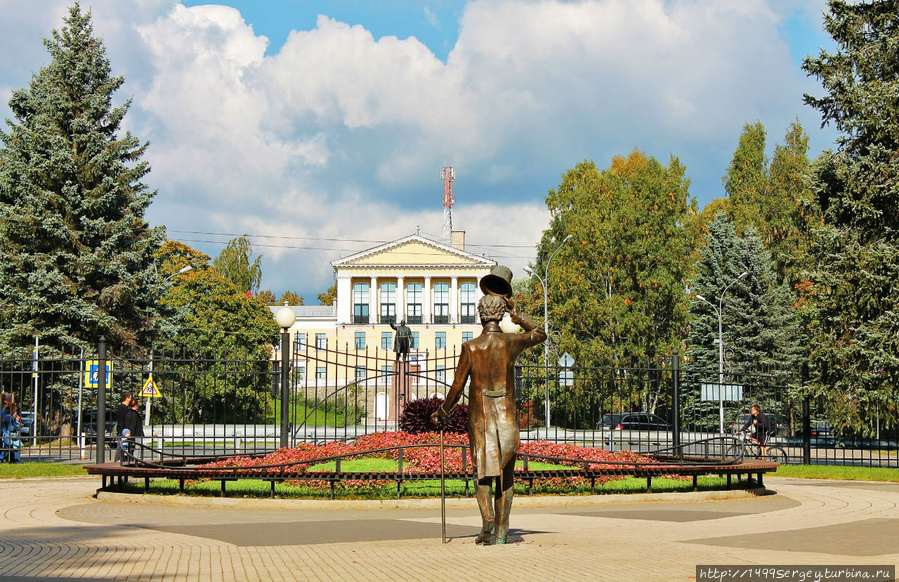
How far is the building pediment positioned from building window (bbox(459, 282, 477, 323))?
3006 mm

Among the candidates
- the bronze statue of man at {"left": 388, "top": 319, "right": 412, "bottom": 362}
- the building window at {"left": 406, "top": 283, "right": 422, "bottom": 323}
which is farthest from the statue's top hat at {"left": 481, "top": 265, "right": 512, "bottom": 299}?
the building window at {"left": 406, "top": 283, "right": 422, "bottom": 323}

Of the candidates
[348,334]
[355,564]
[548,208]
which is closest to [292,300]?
[348,334]

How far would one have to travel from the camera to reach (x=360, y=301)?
302 feet

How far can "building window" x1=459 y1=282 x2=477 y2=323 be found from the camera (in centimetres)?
9038

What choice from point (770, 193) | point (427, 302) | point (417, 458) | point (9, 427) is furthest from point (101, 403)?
point (427, 302)

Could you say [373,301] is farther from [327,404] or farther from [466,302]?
[327,404]

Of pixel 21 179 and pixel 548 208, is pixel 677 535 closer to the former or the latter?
pixel 21 179

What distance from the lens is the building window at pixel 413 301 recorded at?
92188mm

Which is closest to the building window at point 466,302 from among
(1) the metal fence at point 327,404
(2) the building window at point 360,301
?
(2) the building window at point 360,301

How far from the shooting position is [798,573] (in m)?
7.13

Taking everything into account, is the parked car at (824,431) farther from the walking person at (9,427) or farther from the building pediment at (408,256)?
the building pediment at (408,256)

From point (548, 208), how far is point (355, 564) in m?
51.1

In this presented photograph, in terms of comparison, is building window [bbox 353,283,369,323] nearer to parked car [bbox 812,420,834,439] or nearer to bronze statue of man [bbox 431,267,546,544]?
parked car [bbox 812,420,834,439]

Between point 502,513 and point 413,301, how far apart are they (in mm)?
83932
